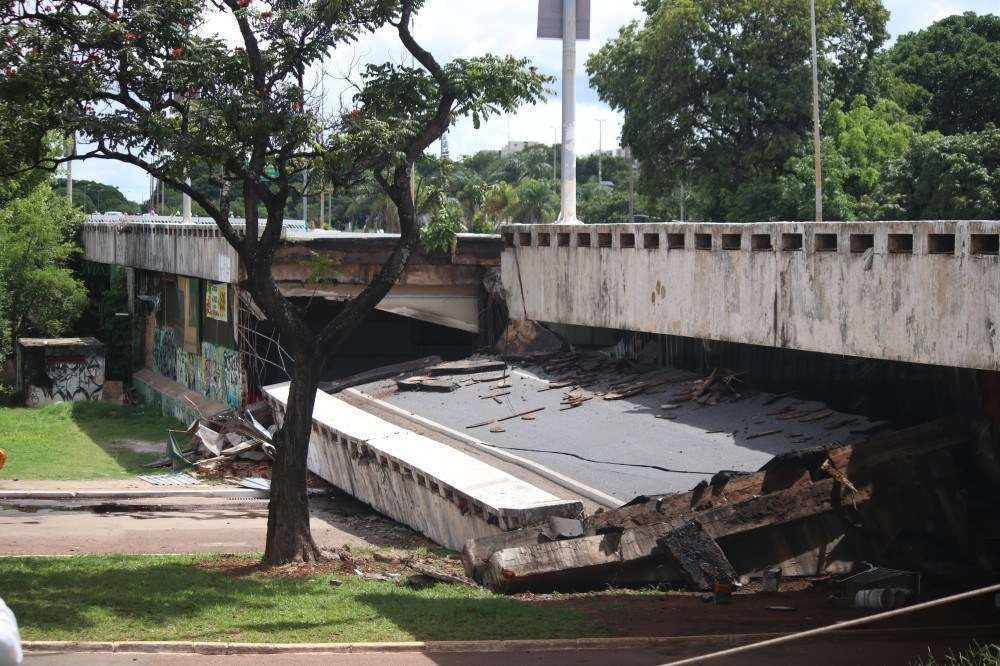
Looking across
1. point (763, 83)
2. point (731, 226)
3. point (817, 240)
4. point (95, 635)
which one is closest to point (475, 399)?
point (731, 226)

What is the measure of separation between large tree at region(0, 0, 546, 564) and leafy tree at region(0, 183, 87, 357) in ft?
95.3

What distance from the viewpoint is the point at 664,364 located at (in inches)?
838

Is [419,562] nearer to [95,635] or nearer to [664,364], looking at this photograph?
[95,635]

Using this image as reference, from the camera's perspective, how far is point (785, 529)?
44.4 feet

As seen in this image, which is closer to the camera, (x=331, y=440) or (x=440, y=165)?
(x=440, y=165)

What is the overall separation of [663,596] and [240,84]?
7.31m

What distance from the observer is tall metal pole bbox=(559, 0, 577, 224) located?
2377cm

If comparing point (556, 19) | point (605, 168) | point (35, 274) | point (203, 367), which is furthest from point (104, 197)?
point (556, 19)

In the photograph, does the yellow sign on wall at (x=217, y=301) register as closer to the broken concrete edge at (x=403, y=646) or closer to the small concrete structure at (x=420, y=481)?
the small concrete structure at (x=420, y=481)

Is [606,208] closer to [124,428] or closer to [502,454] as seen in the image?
[124,428]

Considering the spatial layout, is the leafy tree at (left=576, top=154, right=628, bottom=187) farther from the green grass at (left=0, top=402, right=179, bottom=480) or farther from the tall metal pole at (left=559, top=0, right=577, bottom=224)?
the tall metal pole at (left=559, top=0, right=577, bottom=224)

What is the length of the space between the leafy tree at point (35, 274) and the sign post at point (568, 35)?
23.4 m

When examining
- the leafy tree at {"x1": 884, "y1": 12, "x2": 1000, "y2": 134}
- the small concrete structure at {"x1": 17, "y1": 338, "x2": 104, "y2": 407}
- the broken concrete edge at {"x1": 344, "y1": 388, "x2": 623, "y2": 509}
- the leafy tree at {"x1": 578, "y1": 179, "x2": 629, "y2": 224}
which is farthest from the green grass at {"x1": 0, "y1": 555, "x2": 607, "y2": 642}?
the leafy tree at {"x1": 578, "y1": 179, "x2": 629, "y2": 224}

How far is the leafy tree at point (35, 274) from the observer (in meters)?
41.3
